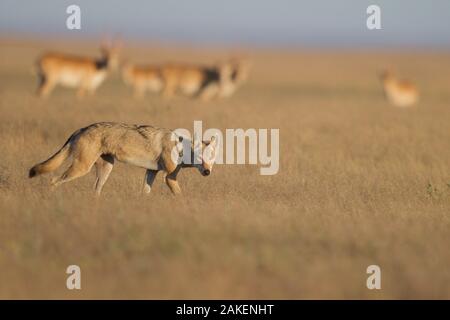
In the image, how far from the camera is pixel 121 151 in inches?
427

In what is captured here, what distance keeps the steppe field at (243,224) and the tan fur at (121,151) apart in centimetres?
33

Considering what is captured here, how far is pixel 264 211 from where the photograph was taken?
31.2 feet

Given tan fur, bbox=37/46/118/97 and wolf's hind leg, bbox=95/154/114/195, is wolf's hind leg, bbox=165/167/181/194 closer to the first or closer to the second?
wolf's hind leg, bbox=95/154/114/195

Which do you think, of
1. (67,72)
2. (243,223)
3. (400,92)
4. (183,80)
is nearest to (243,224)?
(243,223)

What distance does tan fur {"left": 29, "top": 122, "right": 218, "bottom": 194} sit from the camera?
10555 millimetres

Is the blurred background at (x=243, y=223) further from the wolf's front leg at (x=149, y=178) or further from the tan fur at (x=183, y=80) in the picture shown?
the tan fur at (x=183, y=80)

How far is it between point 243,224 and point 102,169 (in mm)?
3529

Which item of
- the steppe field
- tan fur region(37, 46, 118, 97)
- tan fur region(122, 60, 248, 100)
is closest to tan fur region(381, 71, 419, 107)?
tan fur region(122, 60, 248, 100)

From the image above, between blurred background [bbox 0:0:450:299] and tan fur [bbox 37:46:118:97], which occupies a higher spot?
tan fur [bbox 37:46:118:97]

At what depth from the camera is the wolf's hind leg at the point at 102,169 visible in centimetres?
1100

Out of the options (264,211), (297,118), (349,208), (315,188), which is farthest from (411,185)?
(297,118)
